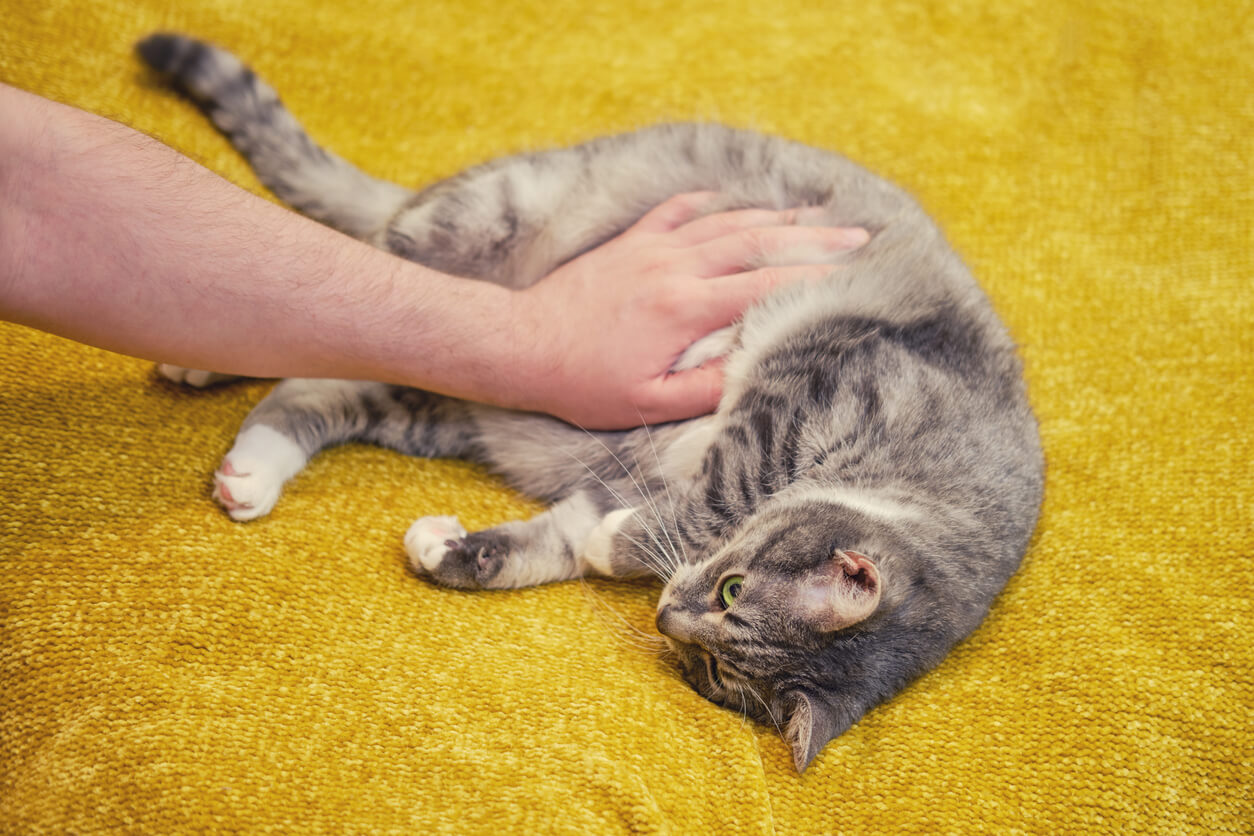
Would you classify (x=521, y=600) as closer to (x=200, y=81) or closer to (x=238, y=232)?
(x=238, y=232)

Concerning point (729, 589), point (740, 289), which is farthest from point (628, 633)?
point (740, 289)

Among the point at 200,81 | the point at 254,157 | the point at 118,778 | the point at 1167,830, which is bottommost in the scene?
the point at 1167,830

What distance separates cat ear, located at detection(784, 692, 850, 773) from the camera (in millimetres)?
1330

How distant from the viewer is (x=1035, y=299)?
7.75 ft

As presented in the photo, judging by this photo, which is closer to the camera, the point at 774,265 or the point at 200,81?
the point at 774,265

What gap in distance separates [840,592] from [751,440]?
0.39 m

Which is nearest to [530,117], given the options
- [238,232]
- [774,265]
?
[774,265]

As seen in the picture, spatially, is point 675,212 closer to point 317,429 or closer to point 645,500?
point 645,500

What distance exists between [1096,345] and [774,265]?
3.26 feet

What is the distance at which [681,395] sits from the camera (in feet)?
5.74

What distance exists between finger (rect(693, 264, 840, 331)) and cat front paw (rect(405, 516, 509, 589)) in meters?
0.62

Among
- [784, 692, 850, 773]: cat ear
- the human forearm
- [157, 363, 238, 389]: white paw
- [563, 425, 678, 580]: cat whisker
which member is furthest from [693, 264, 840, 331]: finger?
[157, 363, 238, 389]: white paw

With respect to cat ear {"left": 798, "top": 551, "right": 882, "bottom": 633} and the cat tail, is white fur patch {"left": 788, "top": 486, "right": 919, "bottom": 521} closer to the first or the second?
cat ear {"left": 798, "top": 551, "right": 882, "bottom": 633}

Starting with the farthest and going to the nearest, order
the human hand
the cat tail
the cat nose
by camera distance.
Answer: the cat tail
the human hand
the cat nose
